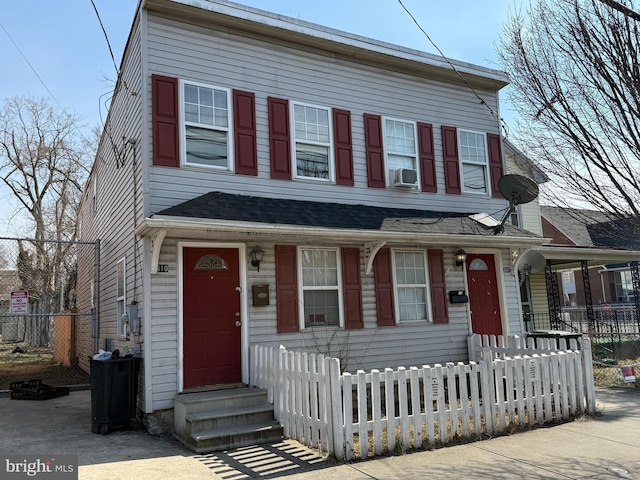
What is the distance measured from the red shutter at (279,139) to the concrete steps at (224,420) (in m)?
3.56

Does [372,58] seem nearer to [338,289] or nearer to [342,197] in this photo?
[342,197]

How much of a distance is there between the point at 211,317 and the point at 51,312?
14605 mm

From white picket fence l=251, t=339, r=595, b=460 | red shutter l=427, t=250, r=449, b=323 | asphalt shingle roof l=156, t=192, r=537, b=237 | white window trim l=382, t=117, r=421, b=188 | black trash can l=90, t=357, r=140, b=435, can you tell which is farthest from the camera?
white window trim l=382, t=117, r=421, b=188

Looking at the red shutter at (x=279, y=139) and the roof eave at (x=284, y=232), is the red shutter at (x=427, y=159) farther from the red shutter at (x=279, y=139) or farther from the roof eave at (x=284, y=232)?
the red shutter at (x=279, y=139)

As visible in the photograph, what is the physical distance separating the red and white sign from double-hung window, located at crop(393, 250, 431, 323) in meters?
7.52

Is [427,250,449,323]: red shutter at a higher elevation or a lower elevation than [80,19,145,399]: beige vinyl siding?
lower

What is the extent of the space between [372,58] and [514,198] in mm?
3810

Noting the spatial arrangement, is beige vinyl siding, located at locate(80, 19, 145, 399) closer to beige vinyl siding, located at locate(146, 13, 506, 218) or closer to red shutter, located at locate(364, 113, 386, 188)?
beige vinyl siding, located at locate(146, 13, 506, 218)

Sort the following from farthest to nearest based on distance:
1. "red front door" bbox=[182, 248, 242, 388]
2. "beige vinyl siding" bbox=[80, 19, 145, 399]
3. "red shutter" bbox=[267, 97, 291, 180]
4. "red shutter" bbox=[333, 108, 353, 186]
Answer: "red shutter" bbox=[333, 108, 353, 186] → "red shutter" bbox=[267, 97, 291, 180] → "beige vinyl siding" bbox=[80, 19, 145, 399] → "red front door" bbox=[182, 248, 242, 388]

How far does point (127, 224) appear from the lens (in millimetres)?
8242

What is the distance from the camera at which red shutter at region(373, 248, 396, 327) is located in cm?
873

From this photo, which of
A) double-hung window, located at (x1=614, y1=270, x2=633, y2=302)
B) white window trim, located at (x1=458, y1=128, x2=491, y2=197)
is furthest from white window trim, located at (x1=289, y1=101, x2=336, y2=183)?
double-hung window, located at (x1=614, y1=270, x2=633, y2=302)

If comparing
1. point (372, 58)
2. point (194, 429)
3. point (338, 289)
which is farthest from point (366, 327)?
point (372, 58)

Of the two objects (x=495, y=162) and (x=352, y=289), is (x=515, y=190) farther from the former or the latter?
(x=352, y=289)
